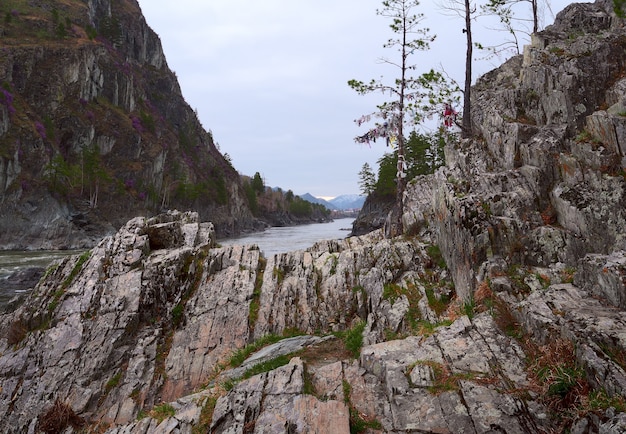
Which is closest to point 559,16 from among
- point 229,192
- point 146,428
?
point 146,428

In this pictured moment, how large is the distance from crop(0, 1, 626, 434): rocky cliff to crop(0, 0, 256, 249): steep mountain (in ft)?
176

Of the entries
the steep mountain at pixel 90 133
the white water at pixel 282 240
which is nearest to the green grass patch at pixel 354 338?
the white water at pixel 282 240

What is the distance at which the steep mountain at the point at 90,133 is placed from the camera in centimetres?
6278

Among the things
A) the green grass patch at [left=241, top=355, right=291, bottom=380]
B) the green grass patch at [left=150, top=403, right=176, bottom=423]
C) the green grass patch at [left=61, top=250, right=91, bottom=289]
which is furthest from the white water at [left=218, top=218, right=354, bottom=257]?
the green grass patch at [left=150, top=403, right=176, bottom=423]

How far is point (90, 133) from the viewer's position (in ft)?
268

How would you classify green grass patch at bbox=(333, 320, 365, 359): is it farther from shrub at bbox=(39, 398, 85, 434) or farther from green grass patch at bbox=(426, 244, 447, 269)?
shrub at bbox=(39, 398, 85, 434)

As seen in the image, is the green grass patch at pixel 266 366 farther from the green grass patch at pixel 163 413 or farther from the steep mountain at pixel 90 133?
the steep mountain at pixel 90 133

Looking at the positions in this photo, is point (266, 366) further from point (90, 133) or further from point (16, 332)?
point (90, 133)

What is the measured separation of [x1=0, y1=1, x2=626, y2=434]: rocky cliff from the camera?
701cm

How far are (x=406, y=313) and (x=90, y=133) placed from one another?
89988 mm

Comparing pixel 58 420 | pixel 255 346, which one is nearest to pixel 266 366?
pixel 255 346

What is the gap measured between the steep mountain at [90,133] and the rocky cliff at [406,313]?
176ft

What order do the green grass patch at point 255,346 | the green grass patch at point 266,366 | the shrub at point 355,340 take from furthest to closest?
the green grass patch at point 255,346
the shrub at point 355,340
the green grass patch at point 266,366

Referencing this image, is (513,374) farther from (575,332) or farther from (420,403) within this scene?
(420,403)
